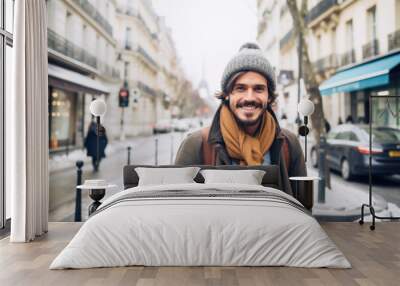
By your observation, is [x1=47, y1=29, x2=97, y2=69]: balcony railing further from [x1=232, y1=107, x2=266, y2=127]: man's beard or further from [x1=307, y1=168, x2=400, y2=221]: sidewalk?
[x1=307, y1=168, x2=400, y2=221]: sidewalk

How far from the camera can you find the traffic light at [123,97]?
6.21 meters

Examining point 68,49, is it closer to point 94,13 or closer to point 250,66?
point 94,13

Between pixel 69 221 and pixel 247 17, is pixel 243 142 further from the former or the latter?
pixel 69 221

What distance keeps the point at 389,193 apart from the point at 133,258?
359cm

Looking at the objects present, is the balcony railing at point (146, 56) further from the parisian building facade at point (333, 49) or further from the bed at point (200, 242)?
the bed at point (200, 242)

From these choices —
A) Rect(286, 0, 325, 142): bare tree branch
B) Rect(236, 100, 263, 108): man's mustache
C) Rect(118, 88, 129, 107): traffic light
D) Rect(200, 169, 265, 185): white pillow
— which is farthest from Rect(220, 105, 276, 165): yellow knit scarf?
Rect(118, 88, 129, 107): traffic light

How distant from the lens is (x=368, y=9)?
5.84m

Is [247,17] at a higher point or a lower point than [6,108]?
higher

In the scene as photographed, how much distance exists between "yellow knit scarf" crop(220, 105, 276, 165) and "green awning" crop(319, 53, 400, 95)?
868 mm

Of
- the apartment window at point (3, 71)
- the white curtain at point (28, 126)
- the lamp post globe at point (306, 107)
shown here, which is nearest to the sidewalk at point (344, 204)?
the lamp post globe at point (306, 107)

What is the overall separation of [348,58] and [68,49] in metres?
3.50

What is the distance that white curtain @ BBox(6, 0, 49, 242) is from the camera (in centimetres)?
472

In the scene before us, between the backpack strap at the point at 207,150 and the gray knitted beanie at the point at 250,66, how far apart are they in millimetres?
573

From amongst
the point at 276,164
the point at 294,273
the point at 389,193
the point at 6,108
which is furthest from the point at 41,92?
the point at 389,193
